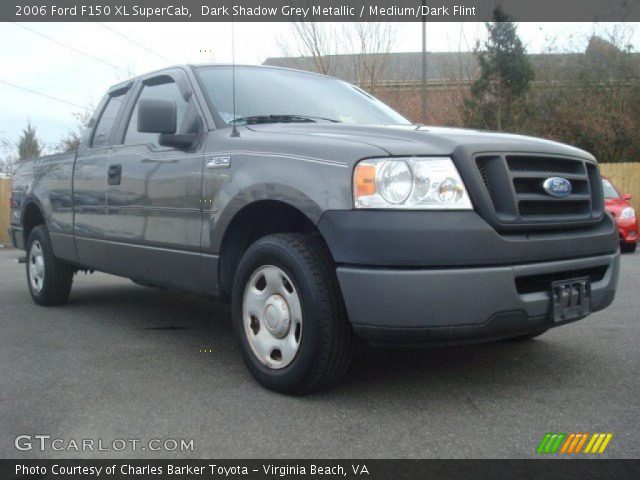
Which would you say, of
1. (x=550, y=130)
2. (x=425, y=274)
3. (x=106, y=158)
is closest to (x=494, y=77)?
(x=550, y=130)

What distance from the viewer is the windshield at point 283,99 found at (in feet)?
13.8

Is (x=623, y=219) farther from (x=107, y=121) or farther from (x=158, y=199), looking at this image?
(x=158, y=199)

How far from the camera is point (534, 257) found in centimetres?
312

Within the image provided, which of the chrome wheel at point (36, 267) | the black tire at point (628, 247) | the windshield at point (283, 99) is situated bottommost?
the black tire at point (628, 247)

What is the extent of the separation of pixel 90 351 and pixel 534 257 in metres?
2.91

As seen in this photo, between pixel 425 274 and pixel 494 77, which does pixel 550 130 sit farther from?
pixel 425 274

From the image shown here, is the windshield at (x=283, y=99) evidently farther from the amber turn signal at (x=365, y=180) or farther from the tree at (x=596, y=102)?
the tree at (x=596, y=102)

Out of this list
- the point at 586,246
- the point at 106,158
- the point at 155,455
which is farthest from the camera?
the point at 106,158

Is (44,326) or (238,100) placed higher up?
(238,100)

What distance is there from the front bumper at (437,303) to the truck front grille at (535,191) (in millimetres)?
276

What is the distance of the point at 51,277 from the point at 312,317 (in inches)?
149

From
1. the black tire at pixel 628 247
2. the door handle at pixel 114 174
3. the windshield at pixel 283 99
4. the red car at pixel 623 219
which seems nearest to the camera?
the windshield at pixel 283 99

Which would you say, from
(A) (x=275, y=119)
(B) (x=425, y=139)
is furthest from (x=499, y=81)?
(B) (x=425, y=139)
